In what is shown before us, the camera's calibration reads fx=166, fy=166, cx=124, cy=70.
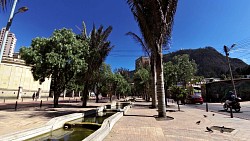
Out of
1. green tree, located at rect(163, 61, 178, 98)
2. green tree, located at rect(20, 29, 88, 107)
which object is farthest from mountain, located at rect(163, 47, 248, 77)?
green tree, located at rect(20, 29, 88, 107)

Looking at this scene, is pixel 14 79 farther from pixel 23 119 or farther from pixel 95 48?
pixel 23 119

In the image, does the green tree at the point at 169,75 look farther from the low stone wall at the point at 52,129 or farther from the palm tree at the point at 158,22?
the low stone wall at the point at 52,129

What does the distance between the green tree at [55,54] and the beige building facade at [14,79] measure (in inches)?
1057

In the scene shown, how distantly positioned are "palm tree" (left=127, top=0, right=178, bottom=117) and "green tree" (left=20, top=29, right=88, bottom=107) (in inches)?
→ 265

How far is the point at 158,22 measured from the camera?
448 inches

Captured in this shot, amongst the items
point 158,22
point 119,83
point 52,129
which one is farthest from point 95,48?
point 119,83

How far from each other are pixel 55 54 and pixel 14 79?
34.7m

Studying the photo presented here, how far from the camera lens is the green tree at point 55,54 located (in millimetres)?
14578

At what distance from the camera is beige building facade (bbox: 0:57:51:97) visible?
3909 centimetres

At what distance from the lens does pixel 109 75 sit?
33.4 m

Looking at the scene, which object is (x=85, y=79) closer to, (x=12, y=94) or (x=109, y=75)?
(x=109, y=75)

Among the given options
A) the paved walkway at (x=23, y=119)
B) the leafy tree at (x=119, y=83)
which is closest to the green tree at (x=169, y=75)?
the paved walkway at (x=23, y=119)

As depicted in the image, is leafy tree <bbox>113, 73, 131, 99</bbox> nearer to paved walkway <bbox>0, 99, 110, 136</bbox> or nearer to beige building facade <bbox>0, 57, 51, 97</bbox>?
beige building facade <bbox>0, 57, 51, 97</bbox>

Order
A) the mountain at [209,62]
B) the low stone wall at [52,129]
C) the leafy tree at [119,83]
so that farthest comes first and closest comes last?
the mountain at [209,62] < the leafy tree at [119,83] < the low stone wall at [52,129]
